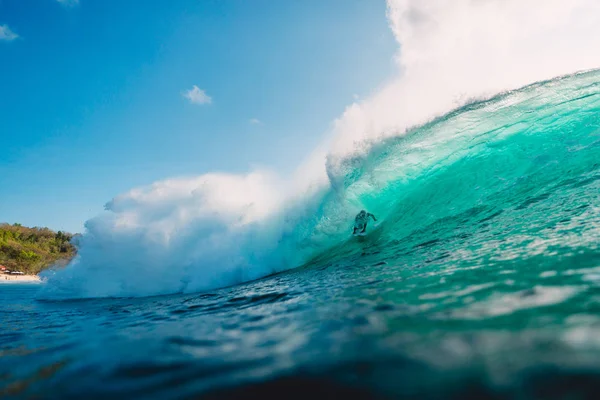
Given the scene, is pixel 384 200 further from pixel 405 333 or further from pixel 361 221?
pixel 405 333

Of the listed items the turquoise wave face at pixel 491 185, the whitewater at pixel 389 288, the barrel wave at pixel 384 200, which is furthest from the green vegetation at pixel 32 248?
the turquoise wave face at pixel 491 185

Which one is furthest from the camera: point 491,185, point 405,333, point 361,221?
point 361,221

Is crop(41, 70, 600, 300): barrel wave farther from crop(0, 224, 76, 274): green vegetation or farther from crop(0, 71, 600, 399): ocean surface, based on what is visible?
crop(0, 224, 76, 274): green vegetation

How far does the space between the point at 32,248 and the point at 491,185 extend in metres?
99.1

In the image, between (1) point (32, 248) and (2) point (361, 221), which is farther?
(1) point (32, 248)

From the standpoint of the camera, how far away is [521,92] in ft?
34.0

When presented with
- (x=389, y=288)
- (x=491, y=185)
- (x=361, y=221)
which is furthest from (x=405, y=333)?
(x=491, y=185)

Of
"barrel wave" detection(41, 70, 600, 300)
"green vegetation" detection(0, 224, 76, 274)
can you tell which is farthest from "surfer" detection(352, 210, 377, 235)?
"green vegetation" detection(0, 224, 76, 274)

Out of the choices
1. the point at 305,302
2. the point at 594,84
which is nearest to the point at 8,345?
the point at 305,302

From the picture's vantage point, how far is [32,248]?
7400 cm

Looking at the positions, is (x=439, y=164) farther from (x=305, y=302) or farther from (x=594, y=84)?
(x=305, y=302)

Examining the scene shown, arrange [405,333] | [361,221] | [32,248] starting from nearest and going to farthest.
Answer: [405,333], [361,221], [32,248]

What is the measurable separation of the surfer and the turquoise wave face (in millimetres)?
291

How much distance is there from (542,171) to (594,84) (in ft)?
19.8
